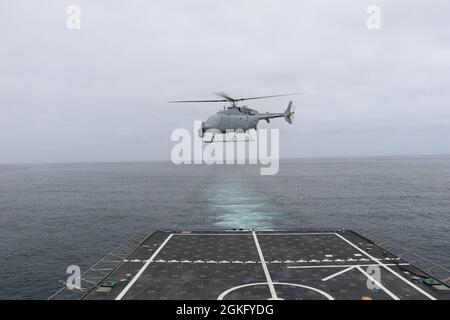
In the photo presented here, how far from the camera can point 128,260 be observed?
189ft

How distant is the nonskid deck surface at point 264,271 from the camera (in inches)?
1662

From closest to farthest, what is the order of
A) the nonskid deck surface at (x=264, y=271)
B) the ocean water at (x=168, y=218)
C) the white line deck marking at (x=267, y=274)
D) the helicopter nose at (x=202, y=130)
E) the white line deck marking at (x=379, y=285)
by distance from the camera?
the white line deck marking at (x=379, y=285) → the white line deck marking at (x=267, y=274) → the nonskid deck surface at (x=264, y=271) → the helicopter nose at (x=202, y=130) → the ocean water at (x=168, y=218)

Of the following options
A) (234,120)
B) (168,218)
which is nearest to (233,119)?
(234,120)

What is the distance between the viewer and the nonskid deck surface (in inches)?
1662

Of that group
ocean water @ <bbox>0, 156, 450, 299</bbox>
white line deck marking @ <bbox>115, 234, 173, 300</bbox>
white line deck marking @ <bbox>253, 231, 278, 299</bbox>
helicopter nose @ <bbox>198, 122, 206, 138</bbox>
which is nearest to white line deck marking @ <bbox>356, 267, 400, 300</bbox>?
white line deck marking @ <bbox>253, 231, 278, 299</bbox>

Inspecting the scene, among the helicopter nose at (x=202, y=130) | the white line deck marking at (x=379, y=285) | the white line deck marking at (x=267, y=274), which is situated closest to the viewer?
the white line deck marking at (x=379, y=285)

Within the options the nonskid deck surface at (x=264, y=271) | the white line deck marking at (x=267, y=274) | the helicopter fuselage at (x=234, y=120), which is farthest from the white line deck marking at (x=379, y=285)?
the helicopter fuselage at (x=234, y=120)

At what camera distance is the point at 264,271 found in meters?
50.5

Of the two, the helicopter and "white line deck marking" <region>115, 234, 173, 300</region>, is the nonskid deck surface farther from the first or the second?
the helicopter

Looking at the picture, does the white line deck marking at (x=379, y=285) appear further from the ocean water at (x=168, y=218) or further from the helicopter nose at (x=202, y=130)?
the helicopter nose at (x=202, y=130)

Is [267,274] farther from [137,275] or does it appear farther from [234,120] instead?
[234,120]
